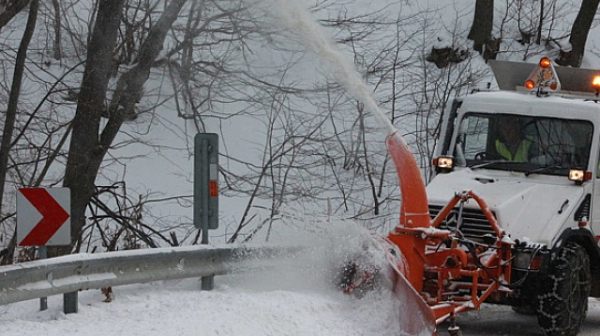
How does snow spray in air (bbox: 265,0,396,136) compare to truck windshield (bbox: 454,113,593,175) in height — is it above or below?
above

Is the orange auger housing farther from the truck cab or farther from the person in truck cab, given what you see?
the person in truck cab

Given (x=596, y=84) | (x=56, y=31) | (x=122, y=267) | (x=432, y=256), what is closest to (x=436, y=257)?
(x=432, y=256)

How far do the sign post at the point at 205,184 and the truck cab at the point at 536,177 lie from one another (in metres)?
1.97

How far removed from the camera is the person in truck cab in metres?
9.34

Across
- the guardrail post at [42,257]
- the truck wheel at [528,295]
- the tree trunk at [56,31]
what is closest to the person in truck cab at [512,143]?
the truck wheel at [528,295]

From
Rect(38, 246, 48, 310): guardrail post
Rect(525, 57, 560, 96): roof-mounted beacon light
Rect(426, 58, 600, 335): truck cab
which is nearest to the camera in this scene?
Rect(38, 246, 48, 310): guardrail post

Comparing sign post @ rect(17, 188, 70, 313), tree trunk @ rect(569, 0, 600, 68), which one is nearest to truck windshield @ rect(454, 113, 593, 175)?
sign post @ rect(17, 188, 70, 313)

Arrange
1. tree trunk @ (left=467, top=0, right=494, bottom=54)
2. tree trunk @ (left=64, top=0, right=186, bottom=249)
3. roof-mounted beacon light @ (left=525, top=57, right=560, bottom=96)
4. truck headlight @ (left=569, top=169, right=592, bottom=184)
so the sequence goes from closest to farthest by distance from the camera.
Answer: truck headlight @ (left=569, top=169, right=592, bottom=184) → roof-mounted beacon light @ (left=525, top=57, right=560, bottom=96) → tree trunk @ (left=64, top=0, right=186, bottom=249) → tree trunk @ (left=467, top=0, right=494, bottom=54)

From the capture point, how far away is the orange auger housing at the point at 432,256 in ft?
25.0

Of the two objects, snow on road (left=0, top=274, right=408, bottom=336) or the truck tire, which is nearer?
snow on road (left=0, top=274, right=408, bottom=336)

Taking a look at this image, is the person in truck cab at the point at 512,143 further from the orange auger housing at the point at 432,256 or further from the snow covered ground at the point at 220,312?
the snow covered ground at the point at 220,312

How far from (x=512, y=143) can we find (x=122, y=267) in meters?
4.21

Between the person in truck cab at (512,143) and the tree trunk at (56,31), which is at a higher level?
the tree trunk at (56,31)

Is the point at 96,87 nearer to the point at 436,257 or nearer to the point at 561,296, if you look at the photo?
the point at 436,257
